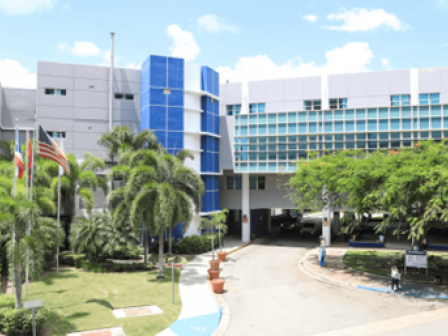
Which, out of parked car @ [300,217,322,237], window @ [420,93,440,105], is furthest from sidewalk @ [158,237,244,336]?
window @ [420,93,440,105]

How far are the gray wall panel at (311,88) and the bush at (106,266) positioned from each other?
70.1 ft

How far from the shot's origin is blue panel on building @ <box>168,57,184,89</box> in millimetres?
34500

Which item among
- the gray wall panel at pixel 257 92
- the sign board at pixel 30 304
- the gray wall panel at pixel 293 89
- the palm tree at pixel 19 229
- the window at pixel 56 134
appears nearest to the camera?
the sign board at pixel 30 304

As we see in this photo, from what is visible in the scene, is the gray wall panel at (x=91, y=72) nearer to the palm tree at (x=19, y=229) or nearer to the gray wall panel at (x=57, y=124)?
the gray wall panel at (x=57, y=124)

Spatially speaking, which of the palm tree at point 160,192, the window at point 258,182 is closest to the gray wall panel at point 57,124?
the palm tree at point 160,192

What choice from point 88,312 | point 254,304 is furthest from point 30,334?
point 254,304

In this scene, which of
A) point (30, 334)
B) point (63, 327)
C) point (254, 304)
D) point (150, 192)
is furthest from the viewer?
point (150, 192)

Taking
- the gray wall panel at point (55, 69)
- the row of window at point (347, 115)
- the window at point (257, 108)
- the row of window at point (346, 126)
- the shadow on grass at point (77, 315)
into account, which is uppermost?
the gray wall panel at point (55, 69)

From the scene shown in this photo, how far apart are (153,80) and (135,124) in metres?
4.64

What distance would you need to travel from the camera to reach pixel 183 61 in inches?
1377

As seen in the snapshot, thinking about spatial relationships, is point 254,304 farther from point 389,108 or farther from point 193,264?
point 389,108

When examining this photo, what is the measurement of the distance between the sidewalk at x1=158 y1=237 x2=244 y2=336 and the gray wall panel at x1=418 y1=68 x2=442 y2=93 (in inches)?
921

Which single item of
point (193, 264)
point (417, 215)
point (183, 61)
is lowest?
point (193, 264)

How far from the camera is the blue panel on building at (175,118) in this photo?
112 feet
